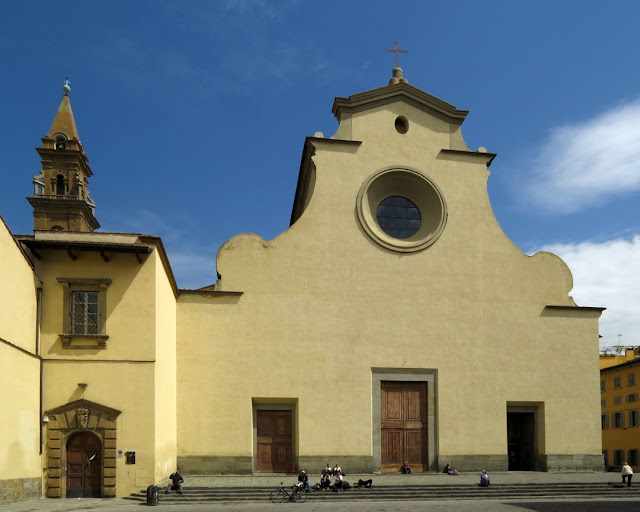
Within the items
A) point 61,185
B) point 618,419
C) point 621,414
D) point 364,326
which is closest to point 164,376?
point 364,326

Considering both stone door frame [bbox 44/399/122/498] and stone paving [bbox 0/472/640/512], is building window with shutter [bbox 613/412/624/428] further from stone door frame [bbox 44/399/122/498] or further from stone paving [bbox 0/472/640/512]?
stone door frame [bbox 44/399/122/498]

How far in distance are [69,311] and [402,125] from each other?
16202mm

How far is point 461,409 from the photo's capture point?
26703mm

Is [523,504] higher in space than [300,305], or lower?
lower

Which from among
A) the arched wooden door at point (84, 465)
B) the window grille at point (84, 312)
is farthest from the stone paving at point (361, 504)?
the window grille at point (84, 312)

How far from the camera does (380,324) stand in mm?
26578

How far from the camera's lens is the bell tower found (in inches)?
1788

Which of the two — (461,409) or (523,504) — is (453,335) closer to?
(461,409)

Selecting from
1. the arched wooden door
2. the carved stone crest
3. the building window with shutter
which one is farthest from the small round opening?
the building window with shutter

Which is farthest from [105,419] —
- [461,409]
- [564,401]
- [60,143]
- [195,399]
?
[60,143]

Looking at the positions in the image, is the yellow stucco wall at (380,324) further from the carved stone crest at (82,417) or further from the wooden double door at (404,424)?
the carved stone crest at (82,417)

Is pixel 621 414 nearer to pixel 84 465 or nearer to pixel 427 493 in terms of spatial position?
pixel 427 493

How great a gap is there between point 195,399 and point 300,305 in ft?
18.0

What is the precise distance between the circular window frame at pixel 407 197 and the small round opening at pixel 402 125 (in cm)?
189
